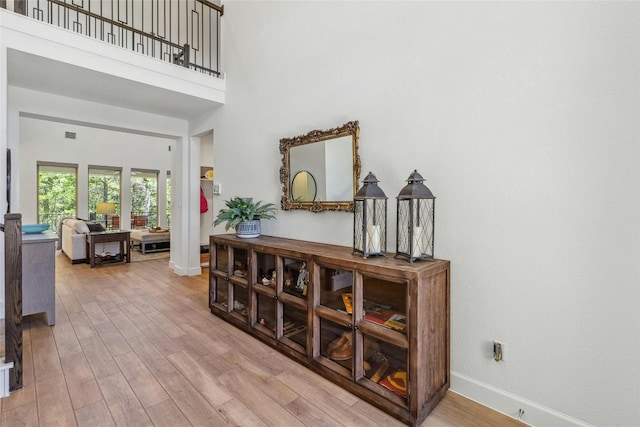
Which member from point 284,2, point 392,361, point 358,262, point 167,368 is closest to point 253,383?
point 167,368

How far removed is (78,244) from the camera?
5.43 metres

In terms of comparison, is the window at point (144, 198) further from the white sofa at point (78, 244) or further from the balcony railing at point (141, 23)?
the balcony railing at point (141, 23)

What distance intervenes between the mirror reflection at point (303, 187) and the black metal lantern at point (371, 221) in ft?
1.94

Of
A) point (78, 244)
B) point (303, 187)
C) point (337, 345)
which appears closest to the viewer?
point (337, 345)

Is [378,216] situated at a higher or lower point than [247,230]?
higher

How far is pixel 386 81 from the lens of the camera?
209cm

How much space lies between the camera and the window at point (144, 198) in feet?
27.8

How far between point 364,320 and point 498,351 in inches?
28.6

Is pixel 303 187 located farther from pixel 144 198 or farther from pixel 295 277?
pixel 144 198

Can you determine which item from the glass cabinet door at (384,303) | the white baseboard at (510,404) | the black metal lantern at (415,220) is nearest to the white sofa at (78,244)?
the glass cabinet door at (384,303)

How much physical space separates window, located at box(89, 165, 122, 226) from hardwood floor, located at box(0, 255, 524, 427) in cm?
594

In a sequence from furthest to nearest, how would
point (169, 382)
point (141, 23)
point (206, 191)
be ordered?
point (206, 191)
point (141, 23)
point (169, 382)

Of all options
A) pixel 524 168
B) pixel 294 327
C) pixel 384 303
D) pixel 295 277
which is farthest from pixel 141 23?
pixel 524 168

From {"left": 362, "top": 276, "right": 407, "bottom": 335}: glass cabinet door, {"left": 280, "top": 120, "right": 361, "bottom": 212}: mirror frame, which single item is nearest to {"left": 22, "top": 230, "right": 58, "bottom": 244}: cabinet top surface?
{"left": 280, "top": 120, "right": 361, "bottom": 212}: mirror frame
